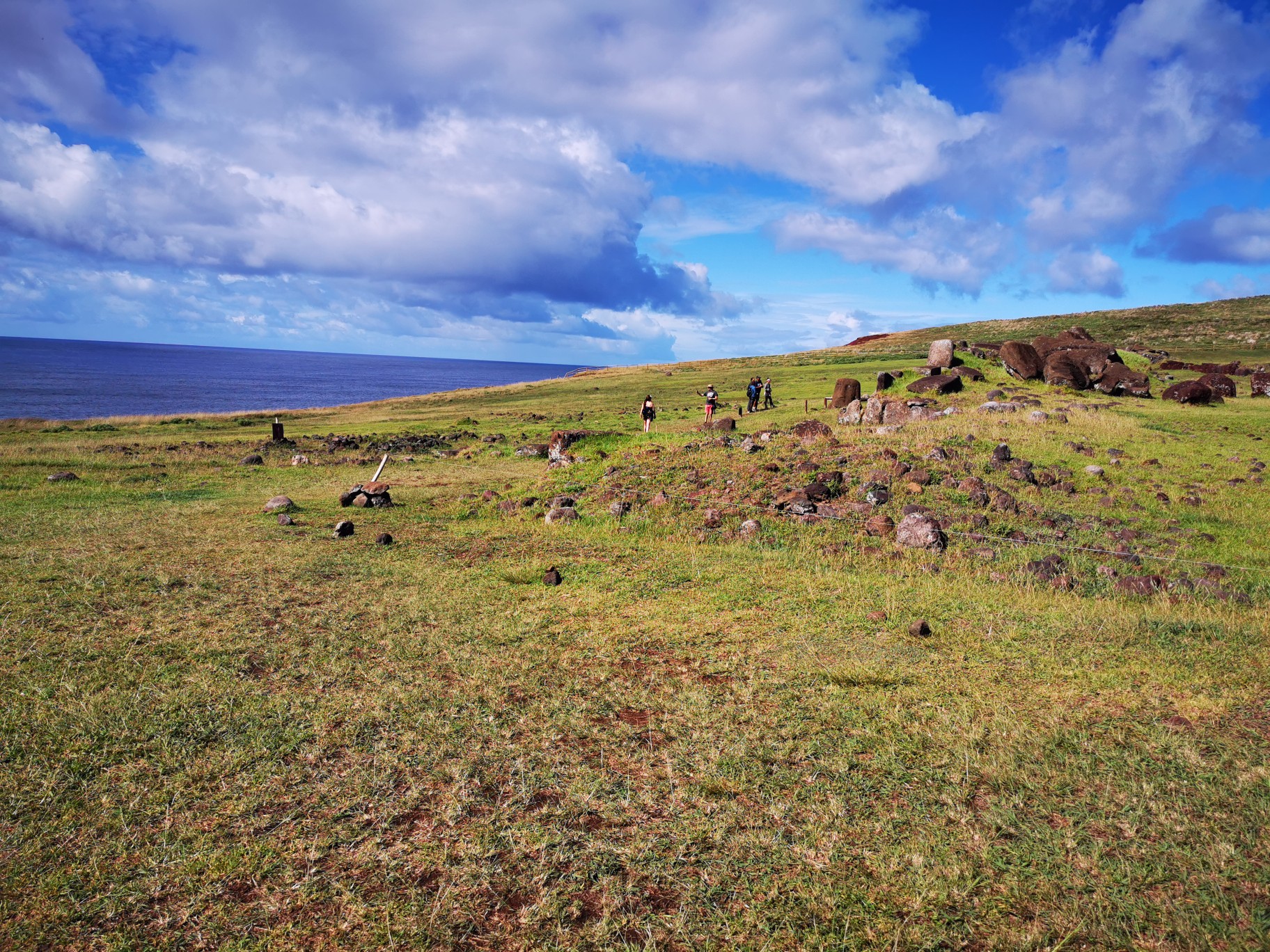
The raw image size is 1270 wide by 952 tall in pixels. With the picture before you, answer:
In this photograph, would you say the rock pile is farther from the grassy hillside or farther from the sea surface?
the sea surface

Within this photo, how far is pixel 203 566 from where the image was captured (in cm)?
→ 1197

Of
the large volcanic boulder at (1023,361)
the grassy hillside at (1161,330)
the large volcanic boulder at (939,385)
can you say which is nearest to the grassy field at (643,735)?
the large volcanic boulder at (939,385)

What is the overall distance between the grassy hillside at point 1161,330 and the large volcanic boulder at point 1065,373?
103 feet

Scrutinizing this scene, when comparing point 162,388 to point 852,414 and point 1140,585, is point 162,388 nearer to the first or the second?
point 852,414

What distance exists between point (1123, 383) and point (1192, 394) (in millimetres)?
3435

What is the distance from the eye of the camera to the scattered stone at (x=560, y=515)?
52.5ft

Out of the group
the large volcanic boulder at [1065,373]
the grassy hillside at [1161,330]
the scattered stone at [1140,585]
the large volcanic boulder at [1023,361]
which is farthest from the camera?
the grassy hillside at [1161,330]

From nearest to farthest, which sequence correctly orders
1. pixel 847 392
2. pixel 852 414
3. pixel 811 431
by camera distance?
1. pixel 811 431
2. pixel 852 414
3. pixel 847 392

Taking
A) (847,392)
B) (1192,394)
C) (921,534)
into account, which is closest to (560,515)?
(921,534)

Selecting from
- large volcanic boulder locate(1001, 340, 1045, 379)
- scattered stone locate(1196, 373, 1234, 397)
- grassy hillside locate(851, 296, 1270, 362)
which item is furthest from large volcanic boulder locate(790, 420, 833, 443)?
grassy hillside locate(851, 296, 1270, 362)

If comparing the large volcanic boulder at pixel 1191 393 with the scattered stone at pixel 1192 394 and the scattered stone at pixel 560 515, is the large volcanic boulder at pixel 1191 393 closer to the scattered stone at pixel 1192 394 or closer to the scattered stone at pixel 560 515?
the scattered stone at pixel 1192 394

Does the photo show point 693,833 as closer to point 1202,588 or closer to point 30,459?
point 1202,588

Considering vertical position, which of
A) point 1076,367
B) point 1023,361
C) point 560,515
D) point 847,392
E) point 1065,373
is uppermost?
point 1023,361

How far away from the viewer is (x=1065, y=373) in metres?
31.3
